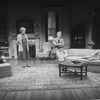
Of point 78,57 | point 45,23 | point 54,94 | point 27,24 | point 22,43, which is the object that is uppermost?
point 45,23

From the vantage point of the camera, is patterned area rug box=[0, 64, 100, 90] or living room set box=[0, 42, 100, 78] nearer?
patterned area rug box=[0, 64, 100, 90]

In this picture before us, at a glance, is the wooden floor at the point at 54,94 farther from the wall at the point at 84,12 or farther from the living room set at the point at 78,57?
the wall at the point at 84,12

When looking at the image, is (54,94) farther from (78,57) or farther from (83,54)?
(83,54)

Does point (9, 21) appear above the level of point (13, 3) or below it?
below

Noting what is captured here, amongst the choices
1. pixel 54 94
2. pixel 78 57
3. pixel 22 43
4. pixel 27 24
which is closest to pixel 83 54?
pixel 78 57

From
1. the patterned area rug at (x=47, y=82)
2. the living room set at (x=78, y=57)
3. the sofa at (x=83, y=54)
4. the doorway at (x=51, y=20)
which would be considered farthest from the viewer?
the doorway at (x=51, y=20)

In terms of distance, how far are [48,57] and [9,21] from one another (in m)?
2.99

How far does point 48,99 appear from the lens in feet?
8.45

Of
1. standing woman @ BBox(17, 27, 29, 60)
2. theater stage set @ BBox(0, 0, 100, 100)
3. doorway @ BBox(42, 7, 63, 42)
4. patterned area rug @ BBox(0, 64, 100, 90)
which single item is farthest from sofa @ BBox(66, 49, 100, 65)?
doorway @ BBox(42, 7, 63, 42)

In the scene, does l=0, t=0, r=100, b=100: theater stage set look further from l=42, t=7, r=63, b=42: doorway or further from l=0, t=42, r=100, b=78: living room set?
l=0, t=42, r=100, b=78: living room set

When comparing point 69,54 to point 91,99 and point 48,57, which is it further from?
point 91,99

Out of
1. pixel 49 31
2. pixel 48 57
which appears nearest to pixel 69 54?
pixel 48 57

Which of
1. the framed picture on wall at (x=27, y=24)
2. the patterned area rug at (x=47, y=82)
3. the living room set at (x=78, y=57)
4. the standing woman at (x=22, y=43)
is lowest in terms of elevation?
the patterned area rug at (x=47, y=82)

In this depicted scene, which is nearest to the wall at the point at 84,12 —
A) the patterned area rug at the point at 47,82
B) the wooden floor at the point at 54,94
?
the patterned area rug at the point at 47,82
